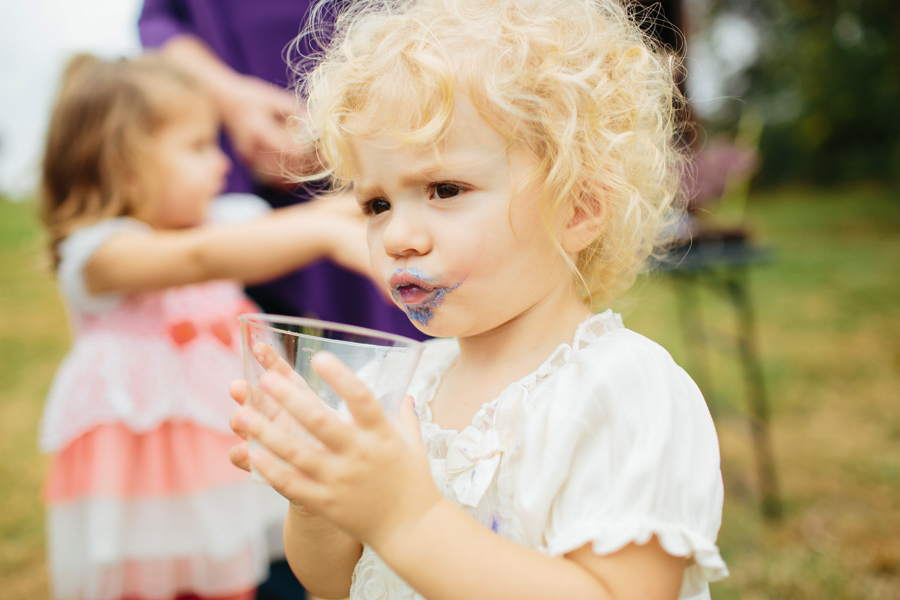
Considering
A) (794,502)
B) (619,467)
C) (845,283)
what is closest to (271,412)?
(619,467)

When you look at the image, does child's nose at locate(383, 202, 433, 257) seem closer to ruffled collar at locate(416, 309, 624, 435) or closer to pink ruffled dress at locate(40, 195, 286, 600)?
ruffled collar at locate(416, 309, 624, 435)

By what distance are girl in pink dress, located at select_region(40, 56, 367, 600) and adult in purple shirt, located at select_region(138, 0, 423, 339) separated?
13cm

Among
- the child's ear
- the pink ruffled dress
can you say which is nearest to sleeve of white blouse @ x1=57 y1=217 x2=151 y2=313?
the pink ruffled dress

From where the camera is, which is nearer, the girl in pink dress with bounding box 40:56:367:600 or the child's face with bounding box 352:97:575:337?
the child's face with bounding box 352:97:575:337

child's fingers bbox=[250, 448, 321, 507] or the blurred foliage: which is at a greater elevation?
child's fingers bbox=[250, 448, 321, 507]

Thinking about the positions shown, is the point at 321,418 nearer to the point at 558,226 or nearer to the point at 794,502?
the point at 558,226

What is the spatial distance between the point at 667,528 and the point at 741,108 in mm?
15313

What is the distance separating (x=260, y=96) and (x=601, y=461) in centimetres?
141

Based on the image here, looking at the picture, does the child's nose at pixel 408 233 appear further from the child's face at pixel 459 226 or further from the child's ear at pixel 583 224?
the child's ear at pixel 583 224

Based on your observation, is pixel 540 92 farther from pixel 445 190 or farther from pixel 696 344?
pixel 696 344

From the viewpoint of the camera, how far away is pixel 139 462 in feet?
5.29

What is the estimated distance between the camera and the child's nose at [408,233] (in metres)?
0.83

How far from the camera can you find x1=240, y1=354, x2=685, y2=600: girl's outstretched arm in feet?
2.18

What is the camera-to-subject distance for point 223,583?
1.61 meters
